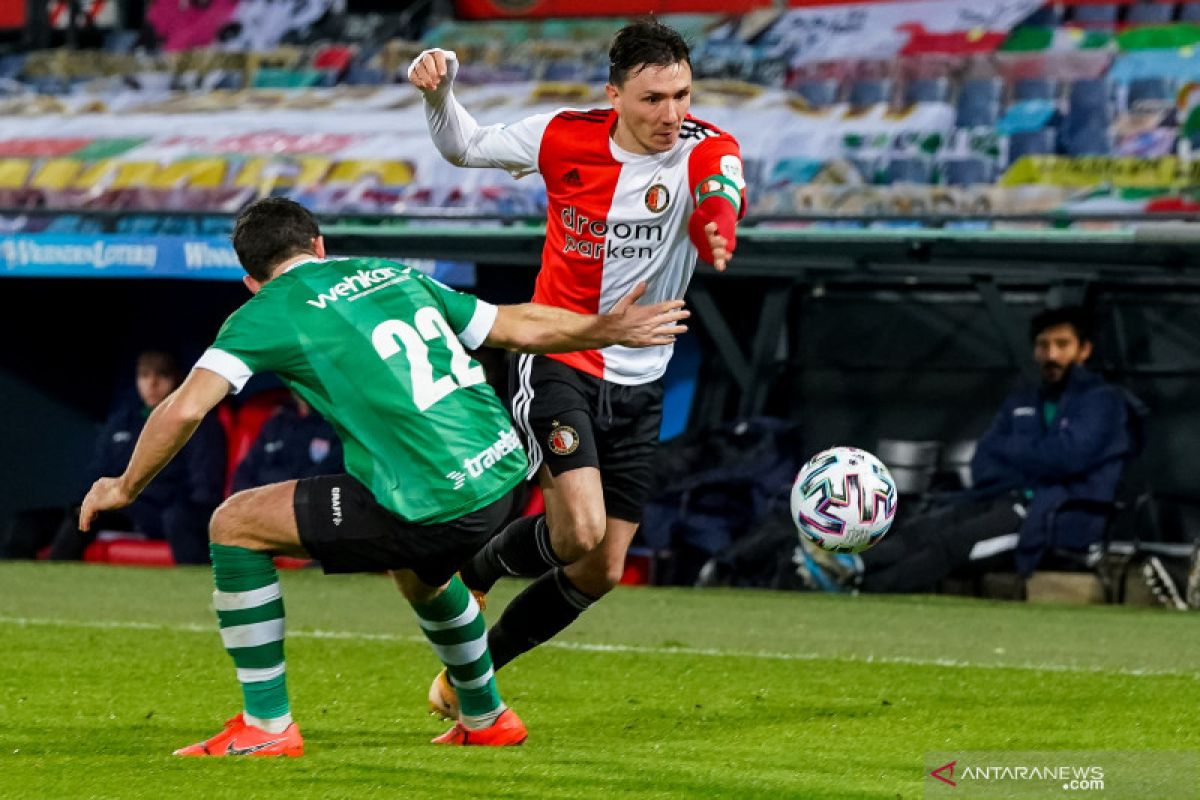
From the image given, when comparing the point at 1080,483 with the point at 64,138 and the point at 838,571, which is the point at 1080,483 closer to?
the point at 838,571

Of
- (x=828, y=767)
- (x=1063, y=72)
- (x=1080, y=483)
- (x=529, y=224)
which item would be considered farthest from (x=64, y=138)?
(x=828, y=767)

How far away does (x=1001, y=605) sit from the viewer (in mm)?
11039

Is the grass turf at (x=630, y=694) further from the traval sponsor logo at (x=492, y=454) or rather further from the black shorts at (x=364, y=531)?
the traval sponsor logo at (x=492, y=454)

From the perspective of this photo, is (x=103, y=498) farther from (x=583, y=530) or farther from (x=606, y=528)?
(x=606, y=528)

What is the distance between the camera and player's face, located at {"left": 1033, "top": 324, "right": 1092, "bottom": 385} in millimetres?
11492

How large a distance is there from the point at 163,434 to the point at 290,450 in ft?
27.4

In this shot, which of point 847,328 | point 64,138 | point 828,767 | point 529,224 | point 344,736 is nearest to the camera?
point 828,767

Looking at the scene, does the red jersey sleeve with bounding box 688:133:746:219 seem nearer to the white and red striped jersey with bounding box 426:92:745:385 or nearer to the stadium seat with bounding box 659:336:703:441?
the white and red striped jersey with bounding box 426:92:745:385

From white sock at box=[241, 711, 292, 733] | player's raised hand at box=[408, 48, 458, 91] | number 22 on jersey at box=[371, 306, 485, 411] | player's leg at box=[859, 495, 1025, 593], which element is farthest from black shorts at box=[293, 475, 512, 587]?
player's leg at box=[859, 495, 1025, 593]

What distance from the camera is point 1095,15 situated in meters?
15.0

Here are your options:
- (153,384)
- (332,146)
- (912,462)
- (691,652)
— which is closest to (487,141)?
(691,652)

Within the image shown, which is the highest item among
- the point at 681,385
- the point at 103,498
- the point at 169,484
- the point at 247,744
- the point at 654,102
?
the point at 654,102

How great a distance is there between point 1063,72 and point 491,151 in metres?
7.95

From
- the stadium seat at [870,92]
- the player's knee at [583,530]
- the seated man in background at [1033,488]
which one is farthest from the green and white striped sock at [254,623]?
the stadium seat at [870,92]
